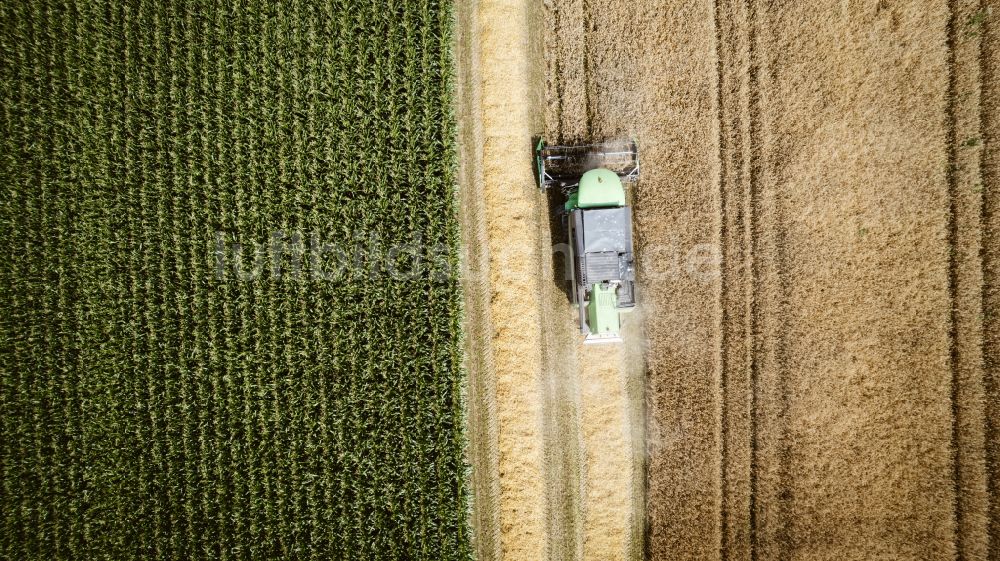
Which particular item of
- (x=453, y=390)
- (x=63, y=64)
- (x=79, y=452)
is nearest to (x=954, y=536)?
(x=453, y=390)

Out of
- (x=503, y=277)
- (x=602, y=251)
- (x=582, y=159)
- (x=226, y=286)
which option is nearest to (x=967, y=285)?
(x=602, y=251)

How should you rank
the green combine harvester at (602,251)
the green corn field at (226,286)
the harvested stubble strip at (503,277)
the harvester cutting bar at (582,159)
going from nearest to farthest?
the green combine harvester at (602,251), the green corn field at (226,286), the harvested stubble strip at (503,277), the harvester cutting bar at (582,159)

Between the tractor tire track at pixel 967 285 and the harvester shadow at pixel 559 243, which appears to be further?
the harvester shadow at pixel 559 243

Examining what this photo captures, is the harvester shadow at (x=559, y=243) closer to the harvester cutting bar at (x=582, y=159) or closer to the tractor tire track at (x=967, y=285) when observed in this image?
the harvester cutting bar at (x=582, y=159)

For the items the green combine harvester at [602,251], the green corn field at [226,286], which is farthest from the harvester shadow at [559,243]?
the green corn field at [226,286]

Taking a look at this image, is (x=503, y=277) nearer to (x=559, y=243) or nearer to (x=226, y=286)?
(x=559, y=243)

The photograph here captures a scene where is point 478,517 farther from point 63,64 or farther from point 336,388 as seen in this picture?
point 63,64
